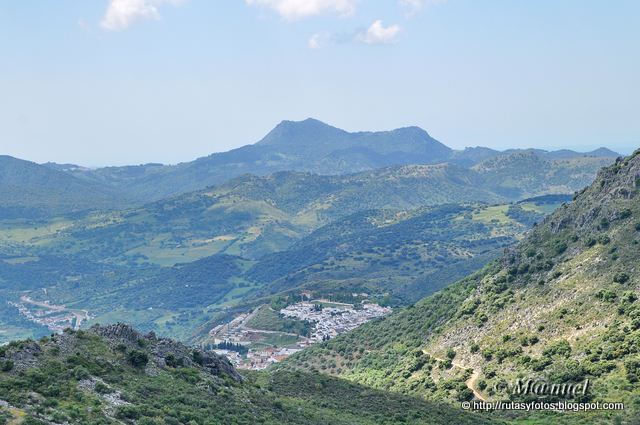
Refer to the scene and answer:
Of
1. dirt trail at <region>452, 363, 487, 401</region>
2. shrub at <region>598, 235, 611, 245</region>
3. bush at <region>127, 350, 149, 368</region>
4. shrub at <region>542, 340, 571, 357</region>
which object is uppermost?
shrub at <region>598, 235, 611, 245</region>

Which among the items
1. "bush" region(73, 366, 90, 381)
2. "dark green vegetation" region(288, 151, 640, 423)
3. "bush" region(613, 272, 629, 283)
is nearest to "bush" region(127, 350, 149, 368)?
"bush" region(73, 366, 90, 381)

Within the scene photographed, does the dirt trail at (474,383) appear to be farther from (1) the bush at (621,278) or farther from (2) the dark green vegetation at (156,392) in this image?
(1) the bush at (621,278)

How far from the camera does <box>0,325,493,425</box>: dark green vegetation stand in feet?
161

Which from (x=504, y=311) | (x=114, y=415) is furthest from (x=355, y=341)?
(x=114, y=415)

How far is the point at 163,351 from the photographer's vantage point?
2729 inches

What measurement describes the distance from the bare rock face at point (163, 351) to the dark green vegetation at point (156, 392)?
0.36 feet

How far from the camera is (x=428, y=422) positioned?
67.2 m

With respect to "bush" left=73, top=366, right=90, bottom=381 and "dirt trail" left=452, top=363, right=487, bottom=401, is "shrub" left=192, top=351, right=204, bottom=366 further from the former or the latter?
"dirt trail" left=452, top=363, right=487, bottom=401

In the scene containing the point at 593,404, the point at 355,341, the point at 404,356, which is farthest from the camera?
the point at 355,341

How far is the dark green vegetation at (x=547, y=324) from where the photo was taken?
73.4 m

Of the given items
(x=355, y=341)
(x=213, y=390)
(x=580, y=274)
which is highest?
(x=580, y=274)

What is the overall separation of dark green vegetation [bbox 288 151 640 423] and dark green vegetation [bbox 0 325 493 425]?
42.0 ft

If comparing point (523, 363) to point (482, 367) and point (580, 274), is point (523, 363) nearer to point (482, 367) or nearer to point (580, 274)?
point (482, 367)

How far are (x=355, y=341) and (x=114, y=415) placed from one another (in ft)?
304
